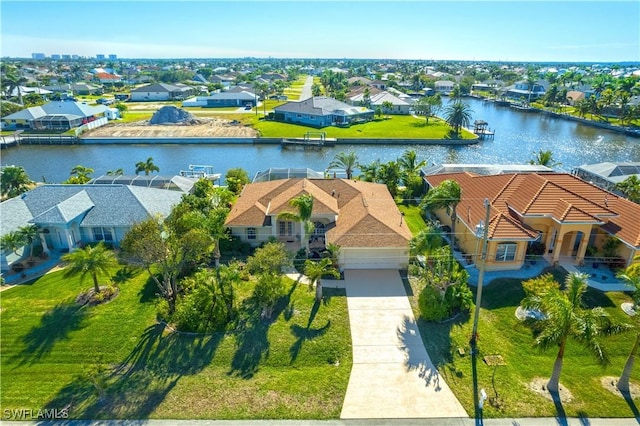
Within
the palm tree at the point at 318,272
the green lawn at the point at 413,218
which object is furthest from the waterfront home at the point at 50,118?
the palm tree at the point at 318,272

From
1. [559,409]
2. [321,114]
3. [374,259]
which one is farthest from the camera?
[321,114]

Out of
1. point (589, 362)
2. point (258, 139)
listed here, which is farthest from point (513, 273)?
point (258, 139)

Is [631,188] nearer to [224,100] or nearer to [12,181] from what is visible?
[12,181]

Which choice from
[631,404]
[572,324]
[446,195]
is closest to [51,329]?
[572,324]

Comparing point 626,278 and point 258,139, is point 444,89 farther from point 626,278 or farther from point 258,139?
point 626,278

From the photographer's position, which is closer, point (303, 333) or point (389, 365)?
point (389, 365)

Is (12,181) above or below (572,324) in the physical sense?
below
